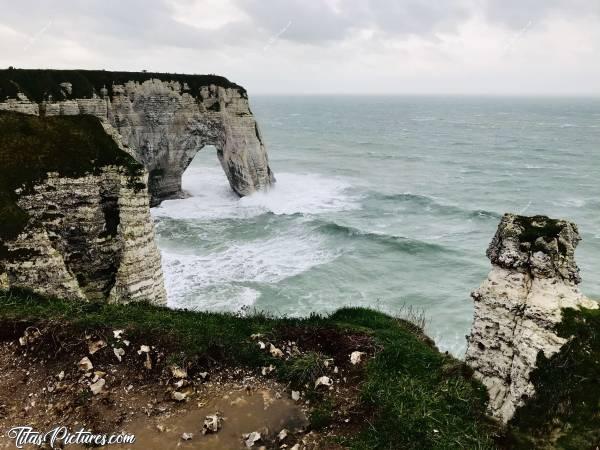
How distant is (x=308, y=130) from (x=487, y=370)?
116702 millimetres

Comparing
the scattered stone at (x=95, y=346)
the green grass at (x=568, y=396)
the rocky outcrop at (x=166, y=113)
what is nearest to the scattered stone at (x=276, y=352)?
the scattered stone at (x=95, y=346)

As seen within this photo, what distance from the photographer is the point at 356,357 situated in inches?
417

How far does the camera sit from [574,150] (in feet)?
270

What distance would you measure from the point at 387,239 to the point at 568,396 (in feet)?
96.1

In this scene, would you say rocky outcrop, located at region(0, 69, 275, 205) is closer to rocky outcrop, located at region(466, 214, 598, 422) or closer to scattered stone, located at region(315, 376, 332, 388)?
scattered stone, located at region(315, 376, 332, 388)

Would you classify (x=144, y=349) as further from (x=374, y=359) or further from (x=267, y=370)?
(x=374, y=359)

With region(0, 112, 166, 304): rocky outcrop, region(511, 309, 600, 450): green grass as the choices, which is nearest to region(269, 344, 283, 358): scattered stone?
region(511, 309, 600, 450): green grass

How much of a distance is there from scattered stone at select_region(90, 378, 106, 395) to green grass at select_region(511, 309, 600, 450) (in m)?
8.13

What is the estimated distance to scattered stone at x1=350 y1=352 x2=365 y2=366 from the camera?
413 inches

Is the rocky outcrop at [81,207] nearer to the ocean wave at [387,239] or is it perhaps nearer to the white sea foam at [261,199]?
the ocean wave at [387,239]

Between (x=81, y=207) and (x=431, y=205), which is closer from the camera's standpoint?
(x=81, y=207)

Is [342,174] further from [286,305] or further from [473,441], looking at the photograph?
[473,441]

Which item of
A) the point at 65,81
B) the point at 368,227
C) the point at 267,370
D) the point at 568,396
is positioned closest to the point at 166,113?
the point at 65,81

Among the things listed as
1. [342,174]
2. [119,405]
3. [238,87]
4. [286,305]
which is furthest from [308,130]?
[119,405]
